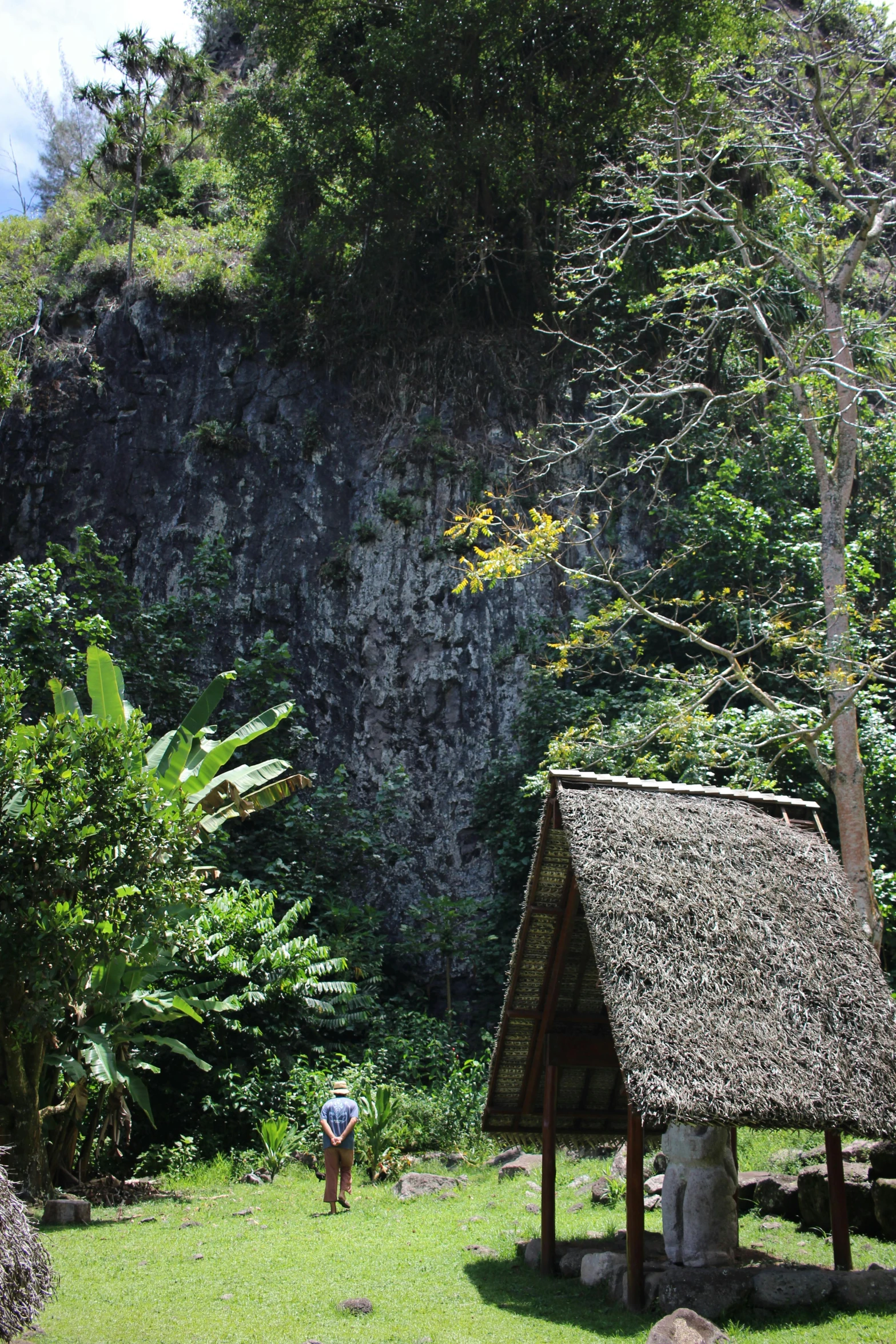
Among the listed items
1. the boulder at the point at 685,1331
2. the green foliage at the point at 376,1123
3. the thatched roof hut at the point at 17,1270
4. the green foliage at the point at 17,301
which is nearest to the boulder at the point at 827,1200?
the boulder at the point at 685,1331

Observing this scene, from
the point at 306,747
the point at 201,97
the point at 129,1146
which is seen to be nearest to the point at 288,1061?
the point at 129,1146

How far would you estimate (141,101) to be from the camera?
58.2ft

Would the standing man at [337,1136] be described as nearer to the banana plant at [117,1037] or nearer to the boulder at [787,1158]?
the banana plant at [117,1037]

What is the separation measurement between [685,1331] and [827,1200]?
2.86m

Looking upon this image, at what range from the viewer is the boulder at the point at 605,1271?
17.5 ft

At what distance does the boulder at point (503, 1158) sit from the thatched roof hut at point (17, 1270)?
557cm

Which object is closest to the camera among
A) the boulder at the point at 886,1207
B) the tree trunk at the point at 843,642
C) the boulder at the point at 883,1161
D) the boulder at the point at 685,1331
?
the boulder at the point at 685,1331

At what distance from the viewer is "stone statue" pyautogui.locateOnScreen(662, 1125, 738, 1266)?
5527mm

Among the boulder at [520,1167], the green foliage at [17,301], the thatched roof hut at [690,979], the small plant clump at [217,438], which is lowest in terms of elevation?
the boulder at [520,1167]

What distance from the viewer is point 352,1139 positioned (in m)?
7.68

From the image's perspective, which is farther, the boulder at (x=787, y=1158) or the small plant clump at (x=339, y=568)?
the small plant clump at (x=339, y=568)

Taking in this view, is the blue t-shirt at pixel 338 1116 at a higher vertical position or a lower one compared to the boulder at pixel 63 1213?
higher

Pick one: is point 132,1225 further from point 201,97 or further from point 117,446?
point 201,97

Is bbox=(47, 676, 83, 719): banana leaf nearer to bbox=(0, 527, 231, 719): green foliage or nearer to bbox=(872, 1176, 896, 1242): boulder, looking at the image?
bbox=(0, 527, 231, 719): green foliage
